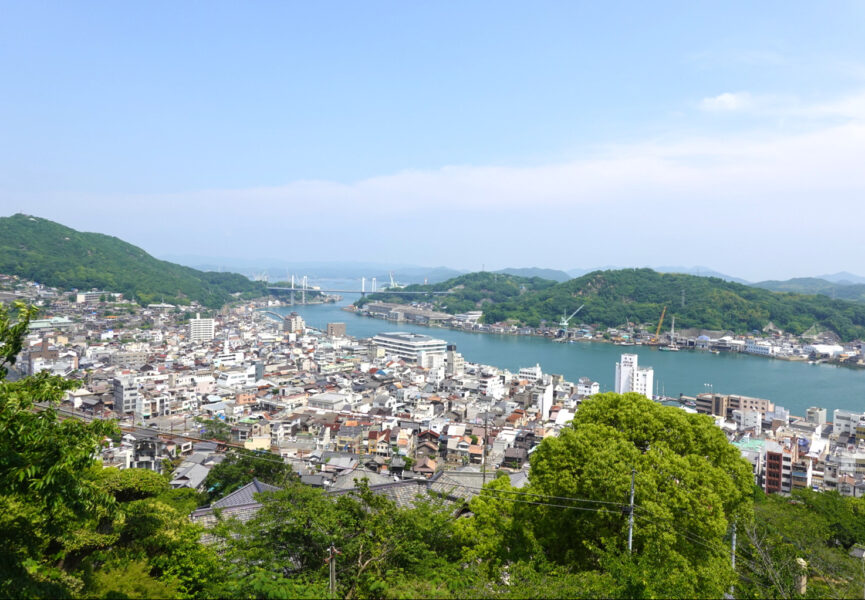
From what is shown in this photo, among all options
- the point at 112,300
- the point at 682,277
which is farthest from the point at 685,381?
the point at 112,300

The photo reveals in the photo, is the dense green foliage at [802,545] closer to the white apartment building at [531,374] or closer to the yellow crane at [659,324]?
the white apartment building at [531,374]

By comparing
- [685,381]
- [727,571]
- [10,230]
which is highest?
[10,230]

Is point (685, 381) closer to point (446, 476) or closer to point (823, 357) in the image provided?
point (823, 357)

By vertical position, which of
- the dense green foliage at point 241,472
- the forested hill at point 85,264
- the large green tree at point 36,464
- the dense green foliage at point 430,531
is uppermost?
the forested hill at point 85,264

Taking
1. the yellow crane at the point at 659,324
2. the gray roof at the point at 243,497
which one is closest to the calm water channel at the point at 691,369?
the yellow crane at the point at 659,324

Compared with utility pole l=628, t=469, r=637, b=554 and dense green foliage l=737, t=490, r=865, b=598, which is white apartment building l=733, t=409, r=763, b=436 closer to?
dense green foliage l=737, t=490, r=865, b=598
